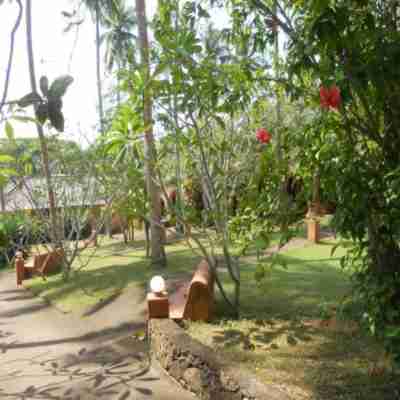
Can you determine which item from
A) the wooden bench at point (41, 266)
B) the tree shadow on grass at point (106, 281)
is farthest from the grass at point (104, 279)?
the wooden bench at point (41, 266)

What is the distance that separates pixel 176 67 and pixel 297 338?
8.90ft

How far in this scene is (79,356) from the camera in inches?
214

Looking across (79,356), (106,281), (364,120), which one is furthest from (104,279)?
(364,120)

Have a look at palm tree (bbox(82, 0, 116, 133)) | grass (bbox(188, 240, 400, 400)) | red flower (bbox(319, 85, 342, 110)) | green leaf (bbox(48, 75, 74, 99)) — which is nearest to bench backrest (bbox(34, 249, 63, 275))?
grass (bbox(188, 240, 400, 400))

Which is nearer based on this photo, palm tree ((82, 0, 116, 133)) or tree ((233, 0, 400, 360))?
tree ((233, 0, 400, 360))

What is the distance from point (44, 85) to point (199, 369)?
2.84m

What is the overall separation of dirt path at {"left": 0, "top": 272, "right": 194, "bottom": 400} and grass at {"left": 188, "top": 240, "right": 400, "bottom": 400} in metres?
0.75

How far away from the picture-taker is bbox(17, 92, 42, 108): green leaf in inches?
68.7

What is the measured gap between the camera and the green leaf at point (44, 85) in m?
1.76

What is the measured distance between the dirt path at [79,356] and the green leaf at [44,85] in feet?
10.00

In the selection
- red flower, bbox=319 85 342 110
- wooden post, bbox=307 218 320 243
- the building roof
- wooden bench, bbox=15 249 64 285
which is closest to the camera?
red flower, bbox=319 85 342 110

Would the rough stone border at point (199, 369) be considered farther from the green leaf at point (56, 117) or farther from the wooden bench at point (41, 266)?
the wooden bench at point (41, 266)

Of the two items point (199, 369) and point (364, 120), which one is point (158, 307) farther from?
point (364, 120)

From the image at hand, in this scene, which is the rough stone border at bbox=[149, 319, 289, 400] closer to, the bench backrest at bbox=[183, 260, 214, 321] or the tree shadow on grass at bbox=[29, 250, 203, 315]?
the bench backrest at bbox=[183, 260, 214, 321]
